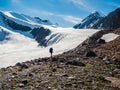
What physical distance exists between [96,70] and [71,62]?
4.16 m

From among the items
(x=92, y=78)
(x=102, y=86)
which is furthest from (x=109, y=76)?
(x=102, y=86)

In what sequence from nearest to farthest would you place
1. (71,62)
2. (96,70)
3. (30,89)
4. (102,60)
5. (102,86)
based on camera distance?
1. (30,89)
2. (102,86)
3. (96,70)
4. (71,62)
5. (102,60)

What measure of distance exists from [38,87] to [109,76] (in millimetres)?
7127

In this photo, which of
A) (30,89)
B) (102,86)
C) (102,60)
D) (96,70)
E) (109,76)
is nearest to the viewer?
(30,89)

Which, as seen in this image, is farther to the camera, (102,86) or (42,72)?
(42,72)

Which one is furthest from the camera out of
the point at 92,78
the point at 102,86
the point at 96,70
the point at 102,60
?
the point at 102,60

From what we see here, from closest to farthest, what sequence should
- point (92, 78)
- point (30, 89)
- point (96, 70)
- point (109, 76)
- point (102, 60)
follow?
1. point (30, 89)
2. point (92, 78)
3. point (109, 76)
4. point (96, 70)
5. point (102, 60)

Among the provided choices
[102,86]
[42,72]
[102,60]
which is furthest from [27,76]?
[102,60]

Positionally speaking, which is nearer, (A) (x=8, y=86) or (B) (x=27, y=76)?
(A) (x=8, y=86)

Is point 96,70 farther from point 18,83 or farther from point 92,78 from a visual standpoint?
point 18,83

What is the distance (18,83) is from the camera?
23312mm

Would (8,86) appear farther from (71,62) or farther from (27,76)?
(71,62)

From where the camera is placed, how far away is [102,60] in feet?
121

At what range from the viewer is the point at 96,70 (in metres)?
30.0
